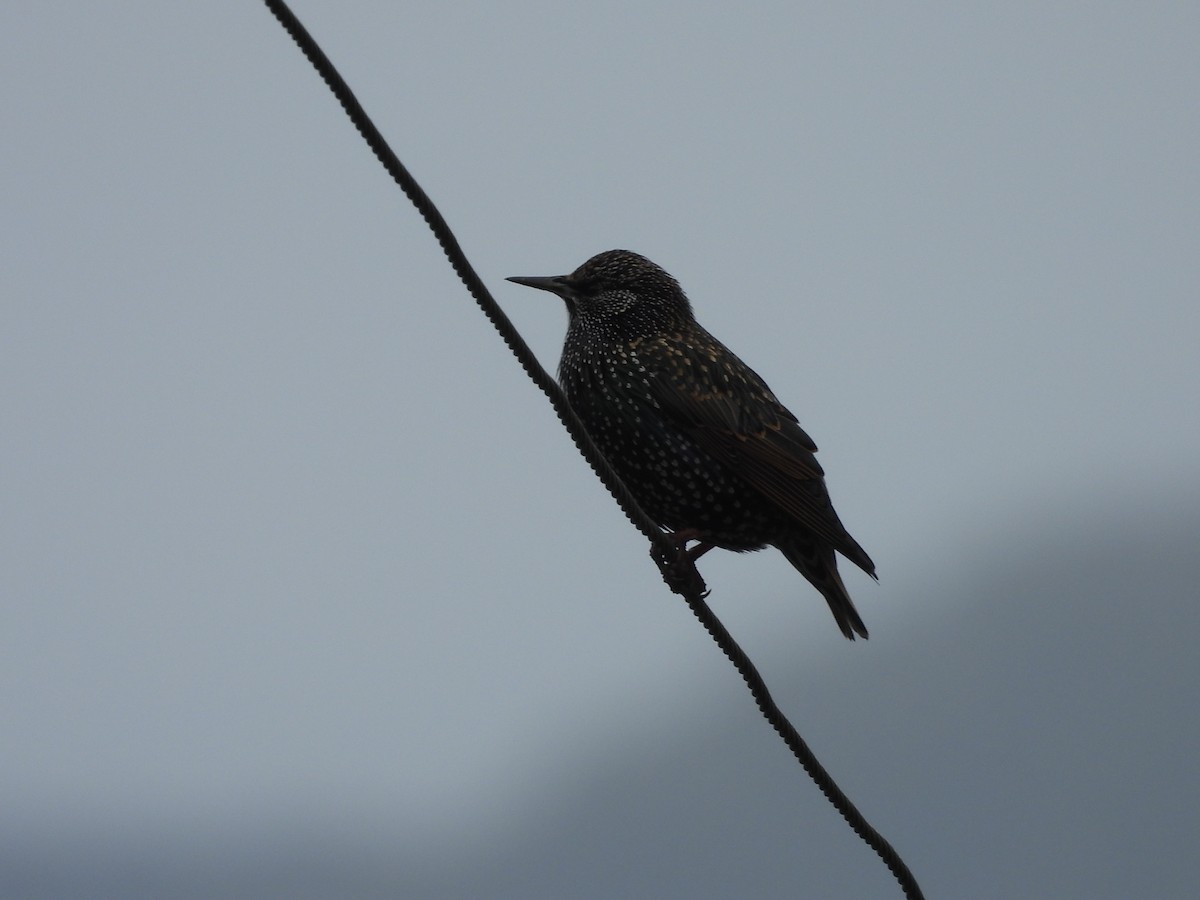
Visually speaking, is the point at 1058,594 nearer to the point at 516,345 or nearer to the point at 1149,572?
the point at 1149,572

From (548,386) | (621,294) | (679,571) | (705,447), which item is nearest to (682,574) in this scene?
(679,571)

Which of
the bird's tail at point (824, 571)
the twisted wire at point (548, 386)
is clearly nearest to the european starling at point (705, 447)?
the bird's tail at point (824, 571)

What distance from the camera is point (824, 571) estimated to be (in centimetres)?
554

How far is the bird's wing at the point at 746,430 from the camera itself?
5445mm

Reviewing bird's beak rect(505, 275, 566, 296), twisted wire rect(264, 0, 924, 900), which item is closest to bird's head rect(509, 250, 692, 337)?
bird's beak rect(505, 275, 566, 296)

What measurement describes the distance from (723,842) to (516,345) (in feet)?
223

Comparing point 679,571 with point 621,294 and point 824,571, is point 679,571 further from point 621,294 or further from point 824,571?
point 621,294

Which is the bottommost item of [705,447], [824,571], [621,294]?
[824,571]

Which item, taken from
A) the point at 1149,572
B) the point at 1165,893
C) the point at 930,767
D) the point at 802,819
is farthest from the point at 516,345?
the point at 1149,572

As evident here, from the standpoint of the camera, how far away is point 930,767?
73.1 m

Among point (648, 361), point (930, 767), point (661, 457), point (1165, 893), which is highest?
point (648, 361)

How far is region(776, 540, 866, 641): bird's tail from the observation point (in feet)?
18.1

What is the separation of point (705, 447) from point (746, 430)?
0.62 feet

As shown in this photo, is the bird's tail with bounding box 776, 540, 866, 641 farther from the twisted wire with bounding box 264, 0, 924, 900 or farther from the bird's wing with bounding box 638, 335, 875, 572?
the twisted wire with bounding box 264, 0, 924, 900
